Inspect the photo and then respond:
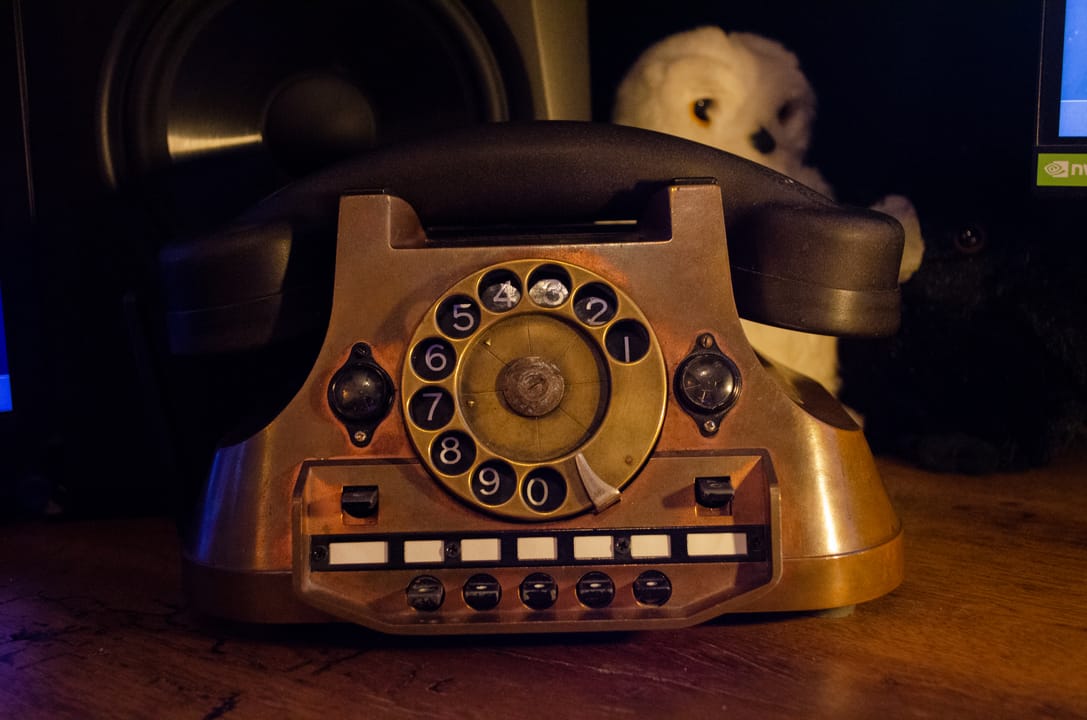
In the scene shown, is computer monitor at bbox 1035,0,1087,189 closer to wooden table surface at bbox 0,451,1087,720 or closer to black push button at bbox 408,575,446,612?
wooden table surface at bbox 0,451,1087,720

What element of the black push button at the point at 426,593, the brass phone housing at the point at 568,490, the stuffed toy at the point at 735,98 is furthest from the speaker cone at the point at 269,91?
the black push button at the point at 426,593

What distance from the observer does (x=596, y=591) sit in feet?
1.80

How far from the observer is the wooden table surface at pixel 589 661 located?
493mm

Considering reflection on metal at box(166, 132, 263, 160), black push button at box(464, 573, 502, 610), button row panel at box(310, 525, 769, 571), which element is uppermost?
reflection on metal at box(166, 132, 263, 160)

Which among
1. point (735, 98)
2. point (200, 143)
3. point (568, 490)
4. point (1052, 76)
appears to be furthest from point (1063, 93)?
point (200, 143)

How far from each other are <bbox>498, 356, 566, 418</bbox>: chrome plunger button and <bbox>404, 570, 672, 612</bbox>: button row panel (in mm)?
91

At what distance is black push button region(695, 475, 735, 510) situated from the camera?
558mm

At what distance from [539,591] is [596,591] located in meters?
0.03

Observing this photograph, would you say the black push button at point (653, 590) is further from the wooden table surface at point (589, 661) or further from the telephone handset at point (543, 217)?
the telephone handset at point (543, 217)

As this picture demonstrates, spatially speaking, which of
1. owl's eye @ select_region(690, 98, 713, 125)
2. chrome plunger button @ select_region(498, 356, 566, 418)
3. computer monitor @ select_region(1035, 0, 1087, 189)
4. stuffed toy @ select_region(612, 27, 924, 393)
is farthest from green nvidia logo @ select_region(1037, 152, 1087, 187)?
chrome plunger button @ select_region(498, 356, 566, 418)

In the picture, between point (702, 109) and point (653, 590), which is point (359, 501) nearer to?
point (653, 590)

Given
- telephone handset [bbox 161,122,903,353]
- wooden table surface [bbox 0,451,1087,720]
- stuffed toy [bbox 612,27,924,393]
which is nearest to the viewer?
wooden table surface [bbox 0,451,1087,720]

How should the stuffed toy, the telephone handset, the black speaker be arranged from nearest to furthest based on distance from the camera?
the telephone handset → the black speaker → the stuffed toy

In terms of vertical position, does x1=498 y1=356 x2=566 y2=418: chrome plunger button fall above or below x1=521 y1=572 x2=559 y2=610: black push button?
above
